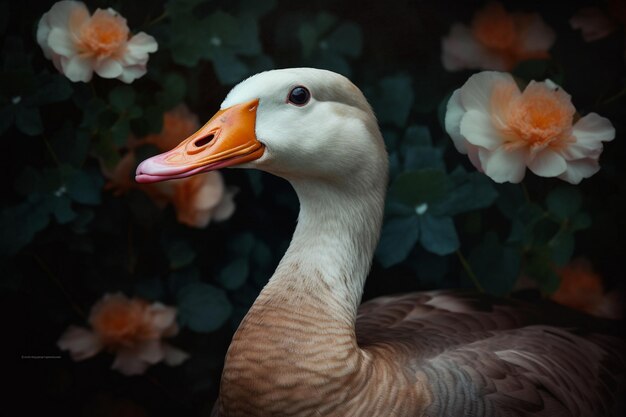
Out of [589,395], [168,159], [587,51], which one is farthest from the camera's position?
[587,51]

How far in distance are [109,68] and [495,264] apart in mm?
692

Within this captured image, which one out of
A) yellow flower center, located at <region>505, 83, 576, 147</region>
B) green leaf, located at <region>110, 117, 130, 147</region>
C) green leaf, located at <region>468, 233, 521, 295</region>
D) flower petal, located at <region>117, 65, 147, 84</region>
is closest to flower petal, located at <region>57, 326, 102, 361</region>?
green leaf, located at <region>110, 117, 130, 147</region>

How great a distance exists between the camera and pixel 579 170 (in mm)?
1187

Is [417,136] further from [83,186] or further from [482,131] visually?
[83,186]

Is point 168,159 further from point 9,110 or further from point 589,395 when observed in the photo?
point 589,395

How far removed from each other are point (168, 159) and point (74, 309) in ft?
1.60

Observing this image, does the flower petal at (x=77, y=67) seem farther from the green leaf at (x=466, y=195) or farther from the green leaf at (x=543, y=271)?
the green leaf at (x=543, y=271)

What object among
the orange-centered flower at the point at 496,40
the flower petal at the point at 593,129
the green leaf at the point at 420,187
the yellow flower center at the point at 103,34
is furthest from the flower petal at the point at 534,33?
the yellow flower center at the point at 103,34

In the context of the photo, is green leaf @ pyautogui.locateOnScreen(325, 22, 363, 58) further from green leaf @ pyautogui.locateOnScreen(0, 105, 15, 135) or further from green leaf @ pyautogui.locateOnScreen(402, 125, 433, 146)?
green leaf @ pyautogui.locateOnScreen(0, 105, 15, 135)

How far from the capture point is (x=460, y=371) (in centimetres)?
95

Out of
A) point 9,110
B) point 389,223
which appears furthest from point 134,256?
point 389,223

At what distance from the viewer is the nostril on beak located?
92 centimetres

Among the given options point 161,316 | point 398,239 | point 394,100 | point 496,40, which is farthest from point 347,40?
point 161,316

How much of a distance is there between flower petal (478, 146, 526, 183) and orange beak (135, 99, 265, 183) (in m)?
0.40
